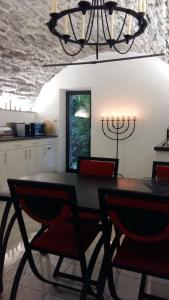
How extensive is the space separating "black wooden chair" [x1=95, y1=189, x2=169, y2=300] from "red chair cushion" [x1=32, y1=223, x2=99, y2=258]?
0.73 feet

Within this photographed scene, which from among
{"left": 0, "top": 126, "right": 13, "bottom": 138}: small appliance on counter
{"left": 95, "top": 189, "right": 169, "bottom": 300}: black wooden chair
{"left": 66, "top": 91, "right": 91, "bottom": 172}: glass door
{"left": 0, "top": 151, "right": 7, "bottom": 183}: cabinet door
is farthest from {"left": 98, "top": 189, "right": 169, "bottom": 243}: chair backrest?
{"left": 66, "top": 91, "right": 91, "bottom": 172}: glass door

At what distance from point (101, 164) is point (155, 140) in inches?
115

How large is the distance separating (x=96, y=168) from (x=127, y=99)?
3.10m

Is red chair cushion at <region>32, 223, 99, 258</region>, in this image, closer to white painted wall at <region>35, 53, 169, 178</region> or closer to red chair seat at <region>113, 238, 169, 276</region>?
red chair seat at <region>113, 238, 169, 276</region>

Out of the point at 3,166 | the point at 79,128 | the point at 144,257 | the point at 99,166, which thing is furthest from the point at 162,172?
the point at 79,128

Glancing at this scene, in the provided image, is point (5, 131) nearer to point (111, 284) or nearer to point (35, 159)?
point (35, 159)

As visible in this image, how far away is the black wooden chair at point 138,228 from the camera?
133 cm

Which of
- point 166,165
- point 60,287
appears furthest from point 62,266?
point 166,165

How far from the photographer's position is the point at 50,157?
19.2 ft

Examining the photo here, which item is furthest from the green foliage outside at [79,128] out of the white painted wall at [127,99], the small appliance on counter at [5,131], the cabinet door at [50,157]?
the small appliance on counter at [5,131]

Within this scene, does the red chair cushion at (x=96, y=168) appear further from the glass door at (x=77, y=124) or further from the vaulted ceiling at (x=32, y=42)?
the glass door at (x=77, y=124)

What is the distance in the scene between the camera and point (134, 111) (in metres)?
5.31

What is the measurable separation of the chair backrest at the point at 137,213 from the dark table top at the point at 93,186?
15 centimetres

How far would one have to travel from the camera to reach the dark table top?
5.60 ft
